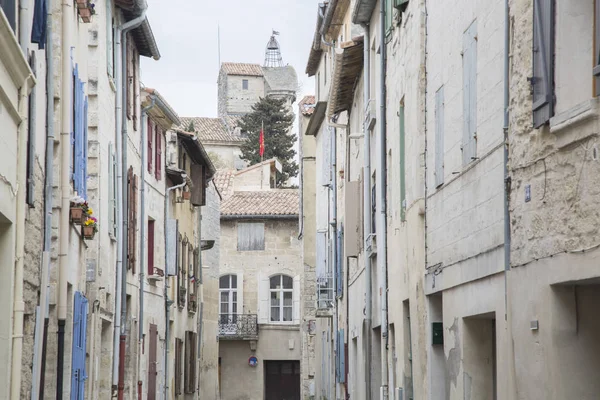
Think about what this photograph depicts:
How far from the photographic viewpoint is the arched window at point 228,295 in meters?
49.0

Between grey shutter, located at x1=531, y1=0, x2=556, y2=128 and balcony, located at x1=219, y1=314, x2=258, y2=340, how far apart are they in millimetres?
39925

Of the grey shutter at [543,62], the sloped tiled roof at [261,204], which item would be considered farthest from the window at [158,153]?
the sloped tiled roof at [261,204]

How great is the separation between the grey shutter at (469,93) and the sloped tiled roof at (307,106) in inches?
1044

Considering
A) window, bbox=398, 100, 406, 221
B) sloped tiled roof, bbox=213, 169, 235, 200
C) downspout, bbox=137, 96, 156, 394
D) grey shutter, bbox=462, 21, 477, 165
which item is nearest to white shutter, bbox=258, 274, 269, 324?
sloped tiled roof, bbox=213, 169, 235, 200

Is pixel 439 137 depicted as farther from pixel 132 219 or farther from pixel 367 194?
pixel 132 219

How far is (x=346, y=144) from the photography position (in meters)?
25.4

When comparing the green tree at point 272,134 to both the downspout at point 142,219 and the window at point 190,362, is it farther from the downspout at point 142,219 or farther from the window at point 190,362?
the downspout at point 142,219

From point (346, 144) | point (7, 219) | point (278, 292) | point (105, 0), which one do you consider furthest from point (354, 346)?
point (278, 292)

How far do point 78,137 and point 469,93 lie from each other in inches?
221

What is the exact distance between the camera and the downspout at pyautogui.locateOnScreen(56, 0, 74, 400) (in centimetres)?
1312

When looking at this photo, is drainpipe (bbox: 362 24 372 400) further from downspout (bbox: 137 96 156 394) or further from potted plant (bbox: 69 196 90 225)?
potted plant (bbox: 69 196 90 225)

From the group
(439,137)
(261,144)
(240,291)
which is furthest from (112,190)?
(261,144)

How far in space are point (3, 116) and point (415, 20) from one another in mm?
6585

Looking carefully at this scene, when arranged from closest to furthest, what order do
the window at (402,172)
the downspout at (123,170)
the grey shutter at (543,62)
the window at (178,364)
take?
the grey shutter at (543,62)
the window at (402,172)
the downspout at (123,170)
the window at (178,364)
